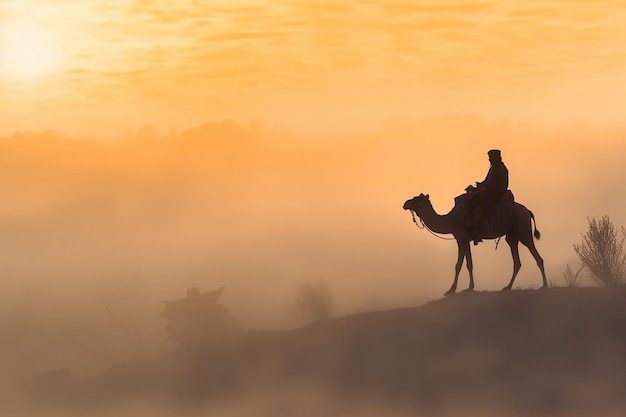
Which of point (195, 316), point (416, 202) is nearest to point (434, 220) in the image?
point (416, 202)

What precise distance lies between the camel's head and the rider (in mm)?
1680

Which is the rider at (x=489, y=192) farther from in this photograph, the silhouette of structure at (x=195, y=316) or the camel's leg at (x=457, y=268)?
the silhouette of structure at (x=195, y=316)

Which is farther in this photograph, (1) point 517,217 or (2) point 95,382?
(2) point 95,382

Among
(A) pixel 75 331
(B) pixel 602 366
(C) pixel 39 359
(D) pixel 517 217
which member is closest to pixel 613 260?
(D) pixel 517 217

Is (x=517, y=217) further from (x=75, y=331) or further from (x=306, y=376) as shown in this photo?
(x=75, y=331)

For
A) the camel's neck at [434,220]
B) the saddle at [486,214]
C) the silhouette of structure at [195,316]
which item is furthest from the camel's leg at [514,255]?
the silhouette of structure at [195,316]

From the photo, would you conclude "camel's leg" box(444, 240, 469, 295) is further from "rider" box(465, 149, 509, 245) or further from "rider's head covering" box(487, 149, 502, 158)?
"rider's head covering" box(487, 149, 502, 158)

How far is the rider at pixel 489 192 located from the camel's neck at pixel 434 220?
2.84 feet

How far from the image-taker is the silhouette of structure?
49175mm

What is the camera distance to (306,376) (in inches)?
1300

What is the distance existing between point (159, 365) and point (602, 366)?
14237 millimetres

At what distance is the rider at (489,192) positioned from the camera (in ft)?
110

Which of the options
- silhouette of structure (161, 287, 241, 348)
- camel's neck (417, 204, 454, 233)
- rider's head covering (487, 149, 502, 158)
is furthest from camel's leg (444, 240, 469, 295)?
silhouette of structure (161, 287, 241, 348)

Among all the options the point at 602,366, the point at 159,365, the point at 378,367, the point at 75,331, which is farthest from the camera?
the point at 75,331
